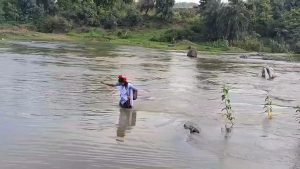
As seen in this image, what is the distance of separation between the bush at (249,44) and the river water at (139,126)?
41512 millimetres

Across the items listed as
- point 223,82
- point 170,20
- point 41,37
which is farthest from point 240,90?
point 170,20

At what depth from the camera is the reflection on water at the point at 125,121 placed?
1285 centimetres

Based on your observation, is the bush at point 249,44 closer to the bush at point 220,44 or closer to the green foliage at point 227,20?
the green foliage at point 227,20

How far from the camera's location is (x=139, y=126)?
543 inches

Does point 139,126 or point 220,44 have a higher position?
point 139,126

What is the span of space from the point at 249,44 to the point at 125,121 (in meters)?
55.0

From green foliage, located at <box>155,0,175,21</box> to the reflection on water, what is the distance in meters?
66.6

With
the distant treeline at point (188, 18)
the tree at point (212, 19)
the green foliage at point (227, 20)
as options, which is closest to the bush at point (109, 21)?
the distant treeline at point (188, 18)

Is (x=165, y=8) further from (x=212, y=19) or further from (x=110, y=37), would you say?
(x=212, y=19)

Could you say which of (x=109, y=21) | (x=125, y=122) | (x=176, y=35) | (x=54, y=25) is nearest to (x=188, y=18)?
(x=109, y=21)

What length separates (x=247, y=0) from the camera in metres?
76.2

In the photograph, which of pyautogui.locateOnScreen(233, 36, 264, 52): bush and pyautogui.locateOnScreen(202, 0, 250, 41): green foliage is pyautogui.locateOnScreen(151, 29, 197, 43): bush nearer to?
pyautogui.locateOnScreen(202, 0, 250, 41): green foliage

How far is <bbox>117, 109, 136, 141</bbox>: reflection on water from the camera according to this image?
Result: 12.8 metres

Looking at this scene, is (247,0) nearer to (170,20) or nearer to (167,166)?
(170,20)
